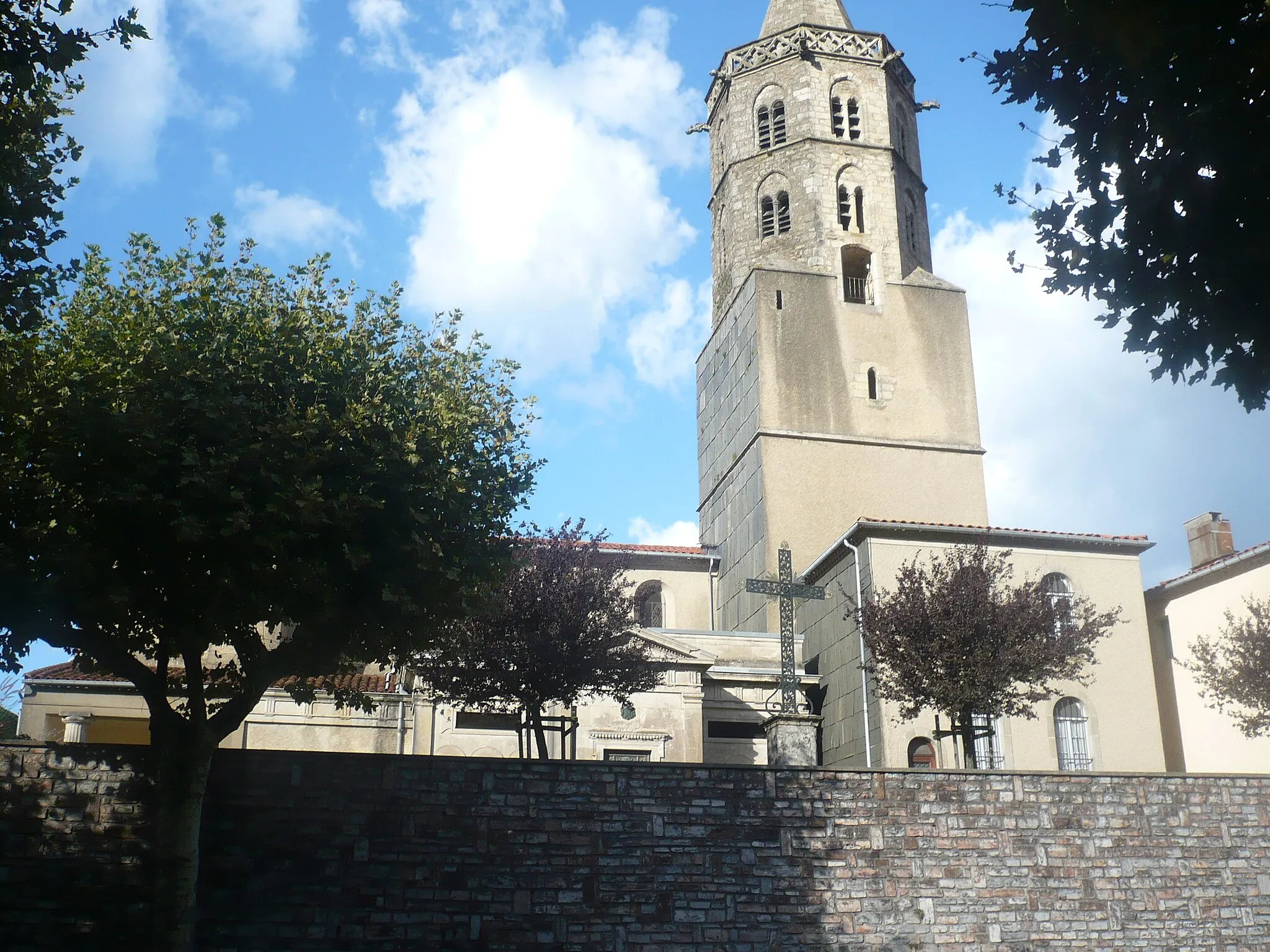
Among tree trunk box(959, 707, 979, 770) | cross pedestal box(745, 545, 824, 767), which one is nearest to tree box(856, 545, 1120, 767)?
tree trunk box(959, 707, 979, 770)

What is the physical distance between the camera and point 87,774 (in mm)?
14070

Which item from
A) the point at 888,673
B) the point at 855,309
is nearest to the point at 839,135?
the point at 855,309

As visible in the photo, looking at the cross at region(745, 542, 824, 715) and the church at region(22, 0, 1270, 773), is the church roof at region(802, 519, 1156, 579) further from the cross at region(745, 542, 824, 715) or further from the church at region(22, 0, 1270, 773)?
the cross at region(745, 542, 824, 715)

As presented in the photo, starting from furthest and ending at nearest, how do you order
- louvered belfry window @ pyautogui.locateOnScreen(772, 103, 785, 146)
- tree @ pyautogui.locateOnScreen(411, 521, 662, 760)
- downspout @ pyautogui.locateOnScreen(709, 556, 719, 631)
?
louvered belfry window @ pyautogui.locateOnScreen(772, 103, 785, 146) < downspout @ pyautogui.locateOnScreen(709, 556, 719, 631) < tree @ pyautogui.locateOnScreen(411, 521, 662, 760)

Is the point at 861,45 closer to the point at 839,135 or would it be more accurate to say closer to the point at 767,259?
the point at 839,135

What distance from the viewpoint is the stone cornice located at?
3888cm

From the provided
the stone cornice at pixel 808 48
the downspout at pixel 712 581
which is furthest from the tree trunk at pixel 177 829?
the stone cornice at pixel 808 48

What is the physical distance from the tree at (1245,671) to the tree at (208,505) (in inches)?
704

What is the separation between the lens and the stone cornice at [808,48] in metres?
38.9

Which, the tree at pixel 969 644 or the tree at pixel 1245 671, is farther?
the tree at pixel 1245 671

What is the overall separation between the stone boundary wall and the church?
22.2ft

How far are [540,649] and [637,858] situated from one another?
→ 7580mm

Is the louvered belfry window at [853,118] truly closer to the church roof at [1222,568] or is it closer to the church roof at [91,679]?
the church roof at [1222,568]

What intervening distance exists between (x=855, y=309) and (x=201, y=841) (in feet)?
87.9
